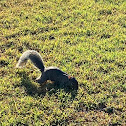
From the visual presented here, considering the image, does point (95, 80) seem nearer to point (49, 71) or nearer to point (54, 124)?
point (49, 71)

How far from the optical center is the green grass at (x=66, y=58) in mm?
4480

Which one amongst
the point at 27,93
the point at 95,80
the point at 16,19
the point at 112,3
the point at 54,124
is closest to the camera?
the point at 54,124

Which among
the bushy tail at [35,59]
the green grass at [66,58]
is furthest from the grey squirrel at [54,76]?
the green grass at [66,58]

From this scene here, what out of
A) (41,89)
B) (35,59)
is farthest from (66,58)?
(41,89)

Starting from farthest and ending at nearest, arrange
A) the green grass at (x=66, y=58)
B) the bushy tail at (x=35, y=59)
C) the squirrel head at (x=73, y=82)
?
the bushy tail at (x=35, y=59)
the squirrel head at (x=73, y=82)
the green grass at (x=66, y=58)

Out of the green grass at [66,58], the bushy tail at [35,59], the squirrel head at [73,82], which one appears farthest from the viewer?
the bushy tail at [35,59]

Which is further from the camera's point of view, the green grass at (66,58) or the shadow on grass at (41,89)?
the shadow on grass at (41,89)

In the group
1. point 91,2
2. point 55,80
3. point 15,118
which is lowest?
point 15,118

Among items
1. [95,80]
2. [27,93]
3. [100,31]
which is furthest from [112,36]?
[27,93]

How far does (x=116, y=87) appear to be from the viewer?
4984 millimetres

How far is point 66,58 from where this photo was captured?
5684 millimetres

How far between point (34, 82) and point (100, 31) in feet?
7.81

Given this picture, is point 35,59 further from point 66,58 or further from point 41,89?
point 66,58

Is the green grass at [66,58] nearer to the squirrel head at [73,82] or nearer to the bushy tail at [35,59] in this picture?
the squirrel head at [73,82]
